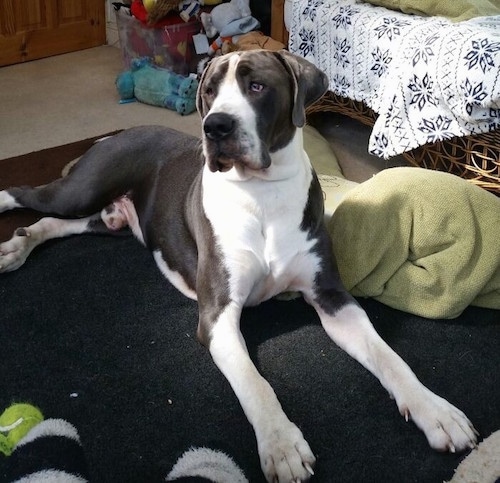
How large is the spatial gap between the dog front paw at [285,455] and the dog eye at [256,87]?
0.83m

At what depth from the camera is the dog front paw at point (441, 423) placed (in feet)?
4.75

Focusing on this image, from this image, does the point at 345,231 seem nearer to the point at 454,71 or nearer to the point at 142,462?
the point at 454,71

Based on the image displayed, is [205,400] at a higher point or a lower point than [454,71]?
lower

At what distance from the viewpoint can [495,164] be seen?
7.82 feet

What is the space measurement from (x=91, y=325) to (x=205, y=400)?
471 mm

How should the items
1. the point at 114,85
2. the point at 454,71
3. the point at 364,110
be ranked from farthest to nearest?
the point at 114,85
the point at 364,110
the point at 454,71

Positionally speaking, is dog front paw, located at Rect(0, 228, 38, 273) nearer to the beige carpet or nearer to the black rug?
the black rug

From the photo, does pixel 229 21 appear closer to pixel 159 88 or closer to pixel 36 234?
pixel 159 88

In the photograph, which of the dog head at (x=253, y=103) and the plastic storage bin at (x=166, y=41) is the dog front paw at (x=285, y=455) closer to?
the dog head at (x=253, y=103)

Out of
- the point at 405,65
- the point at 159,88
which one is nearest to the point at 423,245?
the point at 405,65

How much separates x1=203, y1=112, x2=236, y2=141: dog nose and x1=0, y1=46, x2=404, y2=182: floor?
1.41 m

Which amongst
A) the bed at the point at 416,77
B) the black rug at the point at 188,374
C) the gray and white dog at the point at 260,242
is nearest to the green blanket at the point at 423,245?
the black rug at the point at 188,374

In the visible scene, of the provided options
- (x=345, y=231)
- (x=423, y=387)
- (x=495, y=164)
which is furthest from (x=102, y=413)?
(x=495, y=164)

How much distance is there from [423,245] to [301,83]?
0.62m
